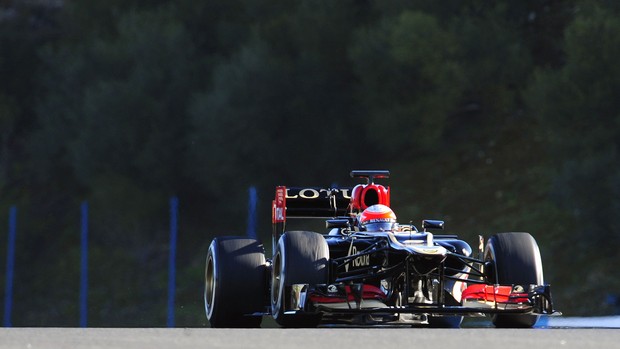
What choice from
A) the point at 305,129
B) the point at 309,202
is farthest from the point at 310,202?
the point at 305,129

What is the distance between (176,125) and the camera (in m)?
48.7

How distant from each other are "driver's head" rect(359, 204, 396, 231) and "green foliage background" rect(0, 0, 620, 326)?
20.2 metres

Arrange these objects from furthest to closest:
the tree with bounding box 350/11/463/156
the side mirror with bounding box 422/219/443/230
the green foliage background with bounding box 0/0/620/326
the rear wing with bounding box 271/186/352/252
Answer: the tree with bounding box 350/11/463/156
the green foliage background with bounding box 0/0/620/326
the rear wing with bounding box 271/186/352/252
the side mirror with bounding box 422/219/443/230

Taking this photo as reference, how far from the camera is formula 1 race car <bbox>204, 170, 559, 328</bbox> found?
15070 mm

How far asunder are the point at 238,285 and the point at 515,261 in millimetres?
2628

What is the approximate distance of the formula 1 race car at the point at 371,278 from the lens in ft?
49.4

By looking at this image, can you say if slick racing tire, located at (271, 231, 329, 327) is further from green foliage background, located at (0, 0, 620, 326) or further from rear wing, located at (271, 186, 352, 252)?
green foliage background, located at (0, 0, 620, 326)

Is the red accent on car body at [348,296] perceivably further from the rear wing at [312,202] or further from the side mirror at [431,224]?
the rear wing at [312,202]
